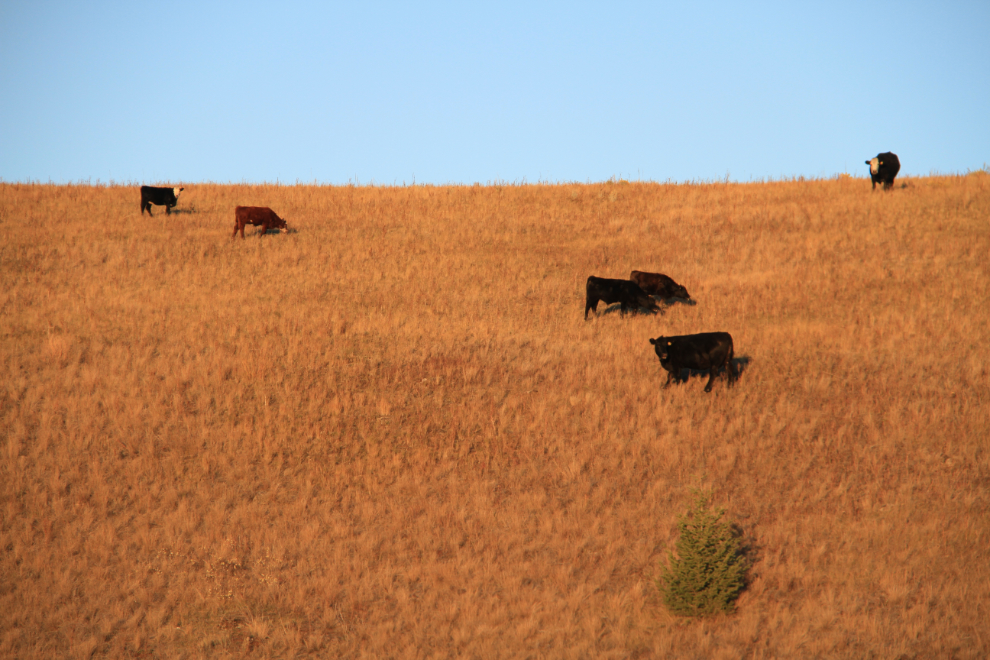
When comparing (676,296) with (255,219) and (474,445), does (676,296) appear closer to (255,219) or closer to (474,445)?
(474,445)

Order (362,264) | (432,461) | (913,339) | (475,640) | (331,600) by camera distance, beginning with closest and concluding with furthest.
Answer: (475,640), (331,600), (432,461), (913,339), (362,264)

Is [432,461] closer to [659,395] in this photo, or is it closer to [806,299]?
[659,395]

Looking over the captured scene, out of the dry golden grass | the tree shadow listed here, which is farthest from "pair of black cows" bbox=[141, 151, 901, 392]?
the tree shadow

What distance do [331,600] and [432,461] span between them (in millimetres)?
3662

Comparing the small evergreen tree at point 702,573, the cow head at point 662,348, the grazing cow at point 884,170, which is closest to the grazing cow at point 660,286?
the cow head at point 662,348

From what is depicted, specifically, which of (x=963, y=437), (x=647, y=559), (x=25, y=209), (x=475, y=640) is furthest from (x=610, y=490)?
(x=25, y=209)

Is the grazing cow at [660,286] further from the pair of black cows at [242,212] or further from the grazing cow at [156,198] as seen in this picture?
the grazing cow at [156,198]

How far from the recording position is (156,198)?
24.8 meters

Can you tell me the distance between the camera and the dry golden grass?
28.3ft

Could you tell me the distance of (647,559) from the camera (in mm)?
9898

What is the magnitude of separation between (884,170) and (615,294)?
14.9m

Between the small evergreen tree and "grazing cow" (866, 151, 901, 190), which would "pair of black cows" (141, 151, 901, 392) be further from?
the small evergreen tree

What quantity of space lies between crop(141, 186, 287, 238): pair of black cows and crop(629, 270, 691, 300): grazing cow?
498 inches

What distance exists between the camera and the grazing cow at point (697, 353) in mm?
14219
